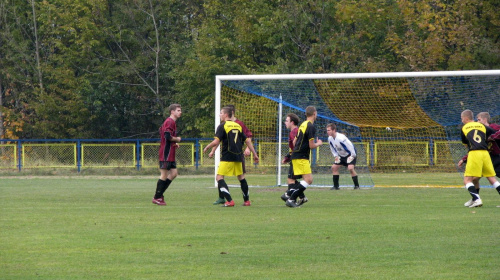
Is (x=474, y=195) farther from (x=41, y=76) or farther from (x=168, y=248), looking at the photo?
(x=41, y=76)

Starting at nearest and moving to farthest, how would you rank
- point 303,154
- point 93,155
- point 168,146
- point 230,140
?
point 303,154 → point 230,140 → point 168,146 → point 93,155

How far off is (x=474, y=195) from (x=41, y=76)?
105 feet

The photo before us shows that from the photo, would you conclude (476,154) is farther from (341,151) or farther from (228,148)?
(341,151)

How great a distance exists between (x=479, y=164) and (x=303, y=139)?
9.91 ft

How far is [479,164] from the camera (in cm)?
1283

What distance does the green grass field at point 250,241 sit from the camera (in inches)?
258

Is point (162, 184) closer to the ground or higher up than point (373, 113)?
closer to the ground

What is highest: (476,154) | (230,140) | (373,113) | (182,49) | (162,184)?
(182,49)

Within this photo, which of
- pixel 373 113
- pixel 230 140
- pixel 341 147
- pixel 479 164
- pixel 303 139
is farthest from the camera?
pixel 373 113

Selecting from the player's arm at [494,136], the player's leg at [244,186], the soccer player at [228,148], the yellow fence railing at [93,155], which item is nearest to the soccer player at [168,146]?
the soccer player at [228,148]

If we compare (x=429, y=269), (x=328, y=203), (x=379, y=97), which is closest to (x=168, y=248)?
(x=429, y=269)

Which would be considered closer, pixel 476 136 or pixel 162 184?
pixel 476 136

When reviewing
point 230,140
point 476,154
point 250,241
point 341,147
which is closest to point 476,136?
point 476,154

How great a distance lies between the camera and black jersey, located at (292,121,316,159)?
1294cm
